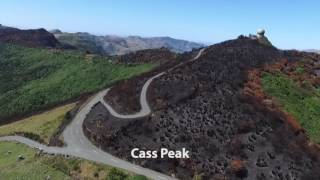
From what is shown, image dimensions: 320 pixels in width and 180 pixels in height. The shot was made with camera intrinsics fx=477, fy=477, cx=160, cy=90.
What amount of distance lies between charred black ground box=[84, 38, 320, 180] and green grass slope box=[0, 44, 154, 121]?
41.0m

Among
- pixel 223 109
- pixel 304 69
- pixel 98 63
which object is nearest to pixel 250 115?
pixel 223 109

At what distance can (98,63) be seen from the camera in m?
154

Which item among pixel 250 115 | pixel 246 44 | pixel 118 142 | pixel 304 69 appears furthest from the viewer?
pixel 246 44

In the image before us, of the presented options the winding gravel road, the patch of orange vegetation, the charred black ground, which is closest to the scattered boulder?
the charred black ground

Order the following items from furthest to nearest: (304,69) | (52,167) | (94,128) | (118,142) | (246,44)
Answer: (246,44) < (304,69) < (94,128) < (118,142) < (52,167)

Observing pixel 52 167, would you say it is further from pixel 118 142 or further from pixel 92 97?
pixel 92 97

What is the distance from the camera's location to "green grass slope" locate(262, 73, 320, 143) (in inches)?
3377

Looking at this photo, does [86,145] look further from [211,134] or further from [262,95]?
[262,95]

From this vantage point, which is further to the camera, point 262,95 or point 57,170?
point 262,95

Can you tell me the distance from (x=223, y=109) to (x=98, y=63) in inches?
3139

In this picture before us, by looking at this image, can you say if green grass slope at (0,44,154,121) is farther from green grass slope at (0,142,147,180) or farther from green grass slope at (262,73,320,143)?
green grass slope at (0,142,147,180)

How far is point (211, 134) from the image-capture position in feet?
237

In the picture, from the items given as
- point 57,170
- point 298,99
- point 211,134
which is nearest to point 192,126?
point 211,134

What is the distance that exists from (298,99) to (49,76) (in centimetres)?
8466
